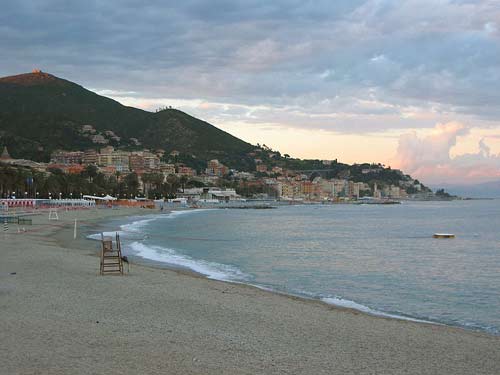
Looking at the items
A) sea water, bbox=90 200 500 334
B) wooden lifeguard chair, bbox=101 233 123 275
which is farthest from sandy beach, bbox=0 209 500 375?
sea water, bbox=90 200 500 334

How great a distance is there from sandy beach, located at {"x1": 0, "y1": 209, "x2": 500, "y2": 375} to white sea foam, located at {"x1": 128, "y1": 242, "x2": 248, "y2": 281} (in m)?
5.05

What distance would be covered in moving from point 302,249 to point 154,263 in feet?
39.9

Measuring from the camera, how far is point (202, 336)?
9633 mm

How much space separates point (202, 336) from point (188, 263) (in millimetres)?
14750

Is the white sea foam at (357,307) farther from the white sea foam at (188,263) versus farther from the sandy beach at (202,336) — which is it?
the white sea foam at (188,263)

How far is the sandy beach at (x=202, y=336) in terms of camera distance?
785cm

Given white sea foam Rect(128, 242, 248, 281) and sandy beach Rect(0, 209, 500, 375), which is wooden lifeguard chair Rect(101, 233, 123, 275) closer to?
sandy beach Rect(0, 209, 500, 375)

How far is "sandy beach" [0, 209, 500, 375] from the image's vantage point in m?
7.85

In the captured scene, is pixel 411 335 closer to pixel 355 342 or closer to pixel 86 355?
pixel 355 342

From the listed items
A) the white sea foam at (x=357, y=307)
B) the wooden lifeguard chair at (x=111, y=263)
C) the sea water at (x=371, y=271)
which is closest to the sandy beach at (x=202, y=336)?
the white sea foam at (x=357, y=307)

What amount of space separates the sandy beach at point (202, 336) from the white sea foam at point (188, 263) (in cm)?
505

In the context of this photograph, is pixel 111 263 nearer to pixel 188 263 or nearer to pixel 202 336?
pixel 188 263

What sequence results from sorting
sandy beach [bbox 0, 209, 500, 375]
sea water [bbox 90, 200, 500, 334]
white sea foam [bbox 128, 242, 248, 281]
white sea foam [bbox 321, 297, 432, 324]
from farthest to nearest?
white sea foam [bbox 128, 242, 248, 281], sea water [bbox 90, 200, 500, 334], white sea foam [bbox 321, 297, 432, 324], sandy beach [bbox 0, 209, 500, 375]

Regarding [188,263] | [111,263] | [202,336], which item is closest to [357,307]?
[202,336]
